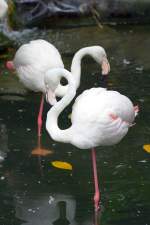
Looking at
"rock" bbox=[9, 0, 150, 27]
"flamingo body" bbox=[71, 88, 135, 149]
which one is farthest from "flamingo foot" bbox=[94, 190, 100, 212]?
"rock" bbox=[9, 0, 150, 27]

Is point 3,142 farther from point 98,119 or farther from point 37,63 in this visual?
point 98,119

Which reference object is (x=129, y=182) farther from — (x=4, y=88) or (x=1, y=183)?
(x=4, y=88)

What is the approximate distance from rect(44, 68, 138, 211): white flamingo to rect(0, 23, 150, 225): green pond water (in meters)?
0.24

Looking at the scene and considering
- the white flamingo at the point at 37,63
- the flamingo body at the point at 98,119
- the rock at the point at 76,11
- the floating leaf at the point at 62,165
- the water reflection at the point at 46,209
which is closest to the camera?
the water reflection at the point at 46,209

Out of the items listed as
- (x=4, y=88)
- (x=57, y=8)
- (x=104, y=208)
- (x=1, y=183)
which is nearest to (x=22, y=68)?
(x=4, y=88)

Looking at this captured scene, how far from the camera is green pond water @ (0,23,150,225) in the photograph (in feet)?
17.2

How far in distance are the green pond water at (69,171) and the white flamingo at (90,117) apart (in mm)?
243

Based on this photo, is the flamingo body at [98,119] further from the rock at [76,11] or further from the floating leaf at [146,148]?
the rock at [76,11]

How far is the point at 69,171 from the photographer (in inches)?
235

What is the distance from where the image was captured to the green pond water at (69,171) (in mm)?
5254

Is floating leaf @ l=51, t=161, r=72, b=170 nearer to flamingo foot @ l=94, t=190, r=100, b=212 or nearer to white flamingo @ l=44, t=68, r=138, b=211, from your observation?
white flamingo @ l=44, t=68, r=138, b=211

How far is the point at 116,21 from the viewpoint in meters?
11.5

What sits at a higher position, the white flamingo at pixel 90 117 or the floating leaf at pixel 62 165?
the white flamingo at pixel 90 117

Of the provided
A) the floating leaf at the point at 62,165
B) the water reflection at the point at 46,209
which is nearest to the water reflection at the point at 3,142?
the floating leaf at the point at 62,165
